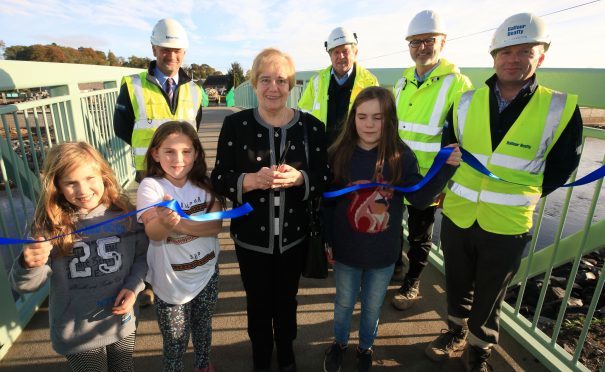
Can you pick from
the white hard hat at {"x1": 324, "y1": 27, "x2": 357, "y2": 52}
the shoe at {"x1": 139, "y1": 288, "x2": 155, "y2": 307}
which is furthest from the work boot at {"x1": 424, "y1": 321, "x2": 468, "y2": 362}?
the white hard hat at {"x1": 324, "y1": 27, "x2": 357, "y2": 52}

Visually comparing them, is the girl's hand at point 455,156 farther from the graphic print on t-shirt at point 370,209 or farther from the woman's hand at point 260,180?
the woman's hand at point 260,180

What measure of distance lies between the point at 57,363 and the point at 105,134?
13.2ft

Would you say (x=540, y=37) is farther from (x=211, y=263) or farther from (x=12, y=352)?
(x=12, y=352)

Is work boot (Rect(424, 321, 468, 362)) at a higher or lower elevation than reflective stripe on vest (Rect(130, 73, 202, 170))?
lower

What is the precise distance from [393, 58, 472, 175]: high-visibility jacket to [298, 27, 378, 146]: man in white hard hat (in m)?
0.68

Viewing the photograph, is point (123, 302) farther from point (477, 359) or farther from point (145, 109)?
point (477, 359)

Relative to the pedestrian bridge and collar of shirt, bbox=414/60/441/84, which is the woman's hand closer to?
the pedestrian bridge

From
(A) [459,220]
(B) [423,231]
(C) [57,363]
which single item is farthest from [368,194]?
(C) [57,363]

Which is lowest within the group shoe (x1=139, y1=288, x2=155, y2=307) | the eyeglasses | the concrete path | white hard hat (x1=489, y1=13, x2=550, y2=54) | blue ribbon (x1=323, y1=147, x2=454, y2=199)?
the concrete path

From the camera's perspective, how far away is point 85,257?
1.67 m

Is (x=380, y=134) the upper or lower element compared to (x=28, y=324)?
upper

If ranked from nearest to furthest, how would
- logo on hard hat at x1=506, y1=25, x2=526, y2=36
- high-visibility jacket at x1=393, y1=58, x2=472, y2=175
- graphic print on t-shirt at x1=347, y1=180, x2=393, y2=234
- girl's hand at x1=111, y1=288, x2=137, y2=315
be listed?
1. girl's hand at x1=111, y1=288, x2=137, y2=315
2. logo on hard hat at x1=506, y1=25, x2=526, y2=36
3. graphic print on t-shirt at x1=347, y1=180, x2=393, y2=234
4. high-visibility jacket at x1=393, y1=58, x2=472, y2=175

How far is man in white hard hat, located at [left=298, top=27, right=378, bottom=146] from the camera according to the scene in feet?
11.7

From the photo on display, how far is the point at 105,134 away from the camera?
5.48 meters
